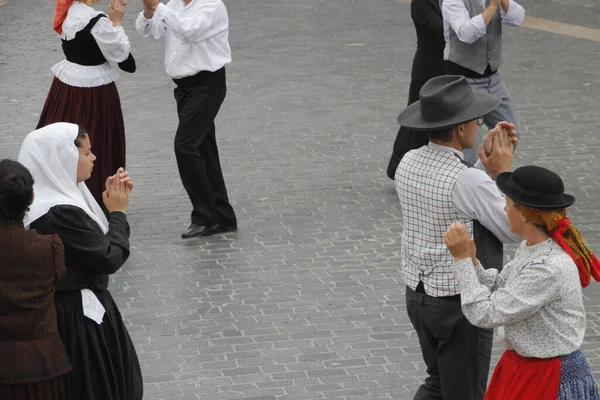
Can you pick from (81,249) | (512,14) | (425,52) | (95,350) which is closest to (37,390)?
(95,350)

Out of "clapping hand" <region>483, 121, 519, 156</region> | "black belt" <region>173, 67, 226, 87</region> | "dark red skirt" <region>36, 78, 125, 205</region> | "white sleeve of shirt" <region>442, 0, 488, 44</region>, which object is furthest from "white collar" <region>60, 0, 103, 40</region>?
"clapping hand" <region>483, 121, 519, 156</region>

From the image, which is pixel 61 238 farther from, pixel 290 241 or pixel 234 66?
pixel 234 66

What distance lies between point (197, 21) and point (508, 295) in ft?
14.5

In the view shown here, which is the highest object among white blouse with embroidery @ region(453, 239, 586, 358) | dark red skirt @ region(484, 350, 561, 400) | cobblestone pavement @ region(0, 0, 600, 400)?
white blouse with embroidery @ region(453, 239, 586, 358)

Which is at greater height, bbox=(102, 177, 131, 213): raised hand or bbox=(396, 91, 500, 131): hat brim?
bbox=(396, 91, 500, 131): hat brim

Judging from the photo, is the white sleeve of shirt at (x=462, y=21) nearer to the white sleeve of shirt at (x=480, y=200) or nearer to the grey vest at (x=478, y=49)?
the grey vest at (x=478, y=49)

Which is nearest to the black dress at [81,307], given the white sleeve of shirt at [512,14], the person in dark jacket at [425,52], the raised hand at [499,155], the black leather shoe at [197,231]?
the raised hand at [499,155]

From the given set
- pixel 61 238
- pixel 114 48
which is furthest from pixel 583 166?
pixel 61 238

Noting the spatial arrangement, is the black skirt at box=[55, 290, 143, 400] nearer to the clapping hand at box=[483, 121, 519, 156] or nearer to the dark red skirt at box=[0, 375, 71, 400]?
the dark red skirt at box=[0, 375, 71, 400]

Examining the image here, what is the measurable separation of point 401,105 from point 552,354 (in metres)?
8.20

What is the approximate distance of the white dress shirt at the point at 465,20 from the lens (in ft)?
26.2

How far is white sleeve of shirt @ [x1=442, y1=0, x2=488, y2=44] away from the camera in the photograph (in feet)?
26.2

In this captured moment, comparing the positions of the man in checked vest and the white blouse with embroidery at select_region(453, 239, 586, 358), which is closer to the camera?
the white blouse with embroidery at select_region(453, 239, 586, 358)

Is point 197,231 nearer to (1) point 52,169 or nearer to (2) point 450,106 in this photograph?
(1) point 52,169
